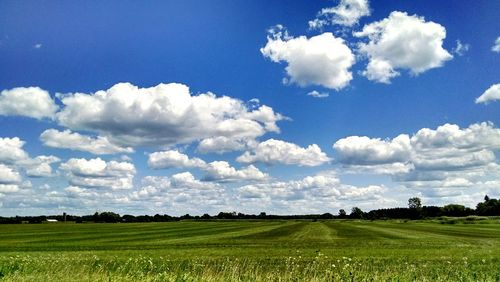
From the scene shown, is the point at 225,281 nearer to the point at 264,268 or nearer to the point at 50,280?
the point at 50,280

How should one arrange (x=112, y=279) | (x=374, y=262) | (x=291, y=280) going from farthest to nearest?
(x=374, y=262) < (x=291, y=280) < (x=112, y=279)

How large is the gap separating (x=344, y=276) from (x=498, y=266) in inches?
757

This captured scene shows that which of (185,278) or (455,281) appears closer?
(185,278)

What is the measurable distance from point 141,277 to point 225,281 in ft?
11.2

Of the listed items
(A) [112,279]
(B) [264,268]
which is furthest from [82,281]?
(B) [264,268]

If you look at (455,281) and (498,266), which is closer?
(455,281)

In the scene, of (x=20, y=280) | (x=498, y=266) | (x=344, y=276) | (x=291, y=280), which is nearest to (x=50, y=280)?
(x=20, y=280)

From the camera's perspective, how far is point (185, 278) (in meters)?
15.4

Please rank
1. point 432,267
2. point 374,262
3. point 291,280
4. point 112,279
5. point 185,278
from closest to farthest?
1. point 185,278
2. point 112,279
3. point 291,280
4. point 432,267
5. point 374,262

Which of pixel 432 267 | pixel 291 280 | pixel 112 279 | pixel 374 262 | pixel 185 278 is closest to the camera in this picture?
pixel 185 278

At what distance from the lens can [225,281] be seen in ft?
53.7

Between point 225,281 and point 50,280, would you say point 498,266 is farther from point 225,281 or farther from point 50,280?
point 50,280

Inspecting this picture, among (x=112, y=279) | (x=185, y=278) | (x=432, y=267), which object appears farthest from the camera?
(x=432, y=267)

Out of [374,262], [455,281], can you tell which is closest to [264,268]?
[374,262]
